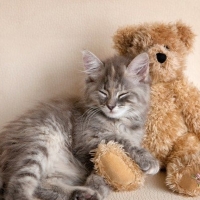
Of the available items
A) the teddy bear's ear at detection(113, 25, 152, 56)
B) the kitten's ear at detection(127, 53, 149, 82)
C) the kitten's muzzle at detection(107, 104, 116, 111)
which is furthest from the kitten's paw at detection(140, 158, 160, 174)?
the teddy bear's ear at detection(113, 25, 152, 56)

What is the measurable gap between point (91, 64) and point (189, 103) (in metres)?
0.49

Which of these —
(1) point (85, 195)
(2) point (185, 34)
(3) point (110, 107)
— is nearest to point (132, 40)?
(2) point (185, 34)

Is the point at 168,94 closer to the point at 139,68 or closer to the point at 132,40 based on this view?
the point at 139,68

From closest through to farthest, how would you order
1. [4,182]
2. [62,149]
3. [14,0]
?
[4,182], [62,149], [14,0]

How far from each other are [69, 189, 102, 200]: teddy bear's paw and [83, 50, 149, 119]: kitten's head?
1.17 feet

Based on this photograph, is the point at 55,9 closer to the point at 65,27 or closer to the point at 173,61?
the point at 65,27

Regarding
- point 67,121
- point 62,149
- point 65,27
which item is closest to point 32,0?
point 65,27

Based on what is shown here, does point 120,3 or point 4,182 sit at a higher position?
point 120,3

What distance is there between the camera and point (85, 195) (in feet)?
4.75

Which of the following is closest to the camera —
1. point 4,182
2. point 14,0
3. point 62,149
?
point 4,182

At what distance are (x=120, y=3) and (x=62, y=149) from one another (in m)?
0.86

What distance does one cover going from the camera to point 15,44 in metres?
1.96

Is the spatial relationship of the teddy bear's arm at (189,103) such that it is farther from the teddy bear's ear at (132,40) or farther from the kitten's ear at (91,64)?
the kitten's ear at (91,64)

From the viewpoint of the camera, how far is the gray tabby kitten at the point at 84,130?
1520mm
